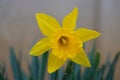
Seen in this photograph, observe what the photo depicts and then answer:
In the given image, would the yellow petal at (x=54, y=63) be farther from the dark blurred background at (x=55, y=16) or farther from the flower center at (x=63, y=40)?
the dark blurred background at (x=55, y=16)

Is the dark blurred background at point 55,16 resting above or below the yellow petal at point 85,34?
below

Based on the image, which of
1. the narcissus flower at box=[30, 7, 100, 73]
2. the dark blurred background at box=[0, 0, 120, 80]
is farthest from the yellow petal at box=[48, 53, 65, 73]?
the dark blurred background at box=[0, 0, 120, 80]

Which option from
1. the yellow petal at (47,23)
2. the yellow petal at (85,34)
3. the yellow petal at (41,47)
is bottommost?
the yellow petal at (41,47)

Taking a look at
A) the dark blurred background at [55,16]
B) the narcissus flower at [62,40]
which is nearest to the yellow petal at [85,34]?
the narcissus flower at [62,40]

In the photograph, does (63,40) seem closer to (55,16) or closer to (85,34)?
(85,34)

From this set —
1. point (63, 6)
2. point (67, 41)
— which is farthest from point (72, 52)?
point (63, 6)

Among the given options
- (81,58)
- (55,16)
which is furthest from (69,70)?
(55,16)

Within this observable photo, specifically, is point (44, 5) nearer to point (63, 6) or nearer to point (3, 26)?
point (63, 6)
